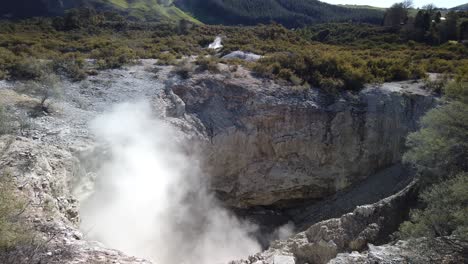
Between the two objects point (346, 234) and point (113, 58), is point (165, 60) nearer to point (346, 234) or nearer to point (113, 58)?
point (113, 58)

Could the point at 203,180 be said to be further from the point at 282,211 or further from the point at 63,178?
the point at 63,178

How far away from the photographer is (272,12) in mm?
65000

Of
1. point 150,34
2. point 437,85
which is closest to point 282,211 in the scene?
point 437,85

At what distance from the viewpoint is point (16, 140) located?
992 centimetres

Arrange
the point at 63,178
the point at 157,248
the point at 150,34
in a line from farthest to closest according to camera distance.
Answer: the point at 150,34
the point at 157,248
the point at 63,178

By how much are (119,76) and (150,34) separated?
63.0 feet

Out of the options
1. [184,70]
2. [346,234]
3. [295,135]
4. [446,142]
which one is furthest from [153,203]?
[446,142]

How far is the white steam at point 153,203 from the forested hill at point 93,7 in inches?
1539

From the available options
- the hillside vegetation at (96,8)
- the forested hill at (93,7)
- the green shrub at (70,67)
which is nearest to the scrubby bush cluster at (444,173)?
the green shrub at (70,67)

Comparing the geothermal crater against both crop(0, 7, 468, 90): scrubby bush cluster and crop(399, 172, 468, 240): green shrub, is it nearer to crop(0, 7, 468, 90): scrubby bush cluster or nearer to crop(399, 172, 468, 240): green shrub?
crop(0, 7, 468, 90): scrubby bush cluster

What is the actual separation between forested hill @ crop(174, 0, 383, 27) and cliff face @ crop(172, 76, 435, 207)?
4749 centimetres

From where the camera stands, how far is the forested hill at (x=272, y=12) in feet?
205

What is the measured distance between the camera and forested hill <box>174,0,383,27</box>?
62534mm

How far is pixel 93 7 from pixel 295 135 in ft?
146
